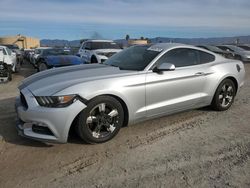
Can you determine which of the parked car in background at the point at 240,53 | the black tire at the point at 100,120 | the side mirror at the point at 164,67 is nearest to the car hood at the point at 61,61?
the side mirror at the point at 164,67

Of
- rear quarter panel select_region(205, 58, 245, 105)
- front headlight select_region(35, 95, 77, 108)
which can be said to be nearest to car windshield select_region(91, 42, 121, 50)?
rear quarter panel select_region(205, 58, 245, 105)

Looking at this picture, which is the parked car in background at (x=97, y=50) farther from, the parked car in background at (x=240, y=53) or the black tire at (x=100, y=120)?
the parked car in background at (x=240, y=53)

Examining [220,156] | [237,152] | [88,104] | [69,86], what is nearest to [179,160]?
[220,156]

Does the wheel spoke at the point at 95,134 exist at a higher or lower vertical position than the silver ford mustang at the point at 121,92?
lower

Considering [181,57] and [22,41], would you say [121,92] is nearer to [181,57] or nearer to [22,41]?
[181,57]

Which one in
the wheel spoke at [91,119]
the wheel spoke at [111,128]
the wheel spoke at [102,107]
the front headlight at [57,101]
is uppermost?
the front headlight at [57,101]

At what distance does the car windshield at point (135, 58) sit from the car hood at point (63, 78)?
0.27 meters

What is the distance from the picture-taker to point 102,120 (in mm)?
4320

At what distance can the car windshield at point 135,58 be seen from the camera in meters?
5.00

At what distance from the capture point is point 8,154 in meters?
4.05

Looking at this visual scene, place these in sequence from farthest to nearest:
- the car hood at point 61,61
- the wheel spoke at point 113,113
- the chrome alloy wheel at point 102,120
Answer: the car hood at point 61,61
the wheel spoke at point 113,113
the chrome alloy wheel at point 102,120

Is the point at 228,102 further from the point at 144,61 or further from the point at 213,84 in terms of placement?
the point at 144,61

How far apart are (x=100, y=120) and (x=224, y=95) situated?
121 inches

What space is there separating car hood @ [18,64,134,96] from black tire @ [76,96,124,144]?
41 cm
